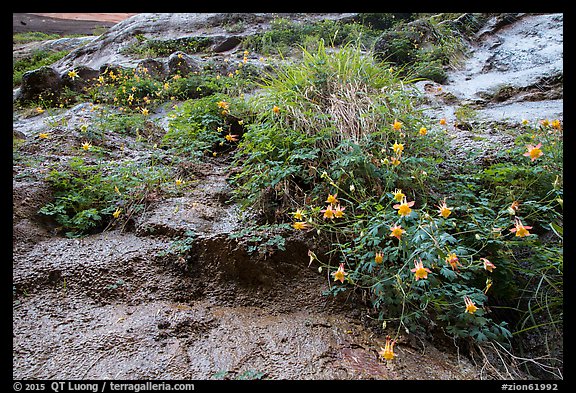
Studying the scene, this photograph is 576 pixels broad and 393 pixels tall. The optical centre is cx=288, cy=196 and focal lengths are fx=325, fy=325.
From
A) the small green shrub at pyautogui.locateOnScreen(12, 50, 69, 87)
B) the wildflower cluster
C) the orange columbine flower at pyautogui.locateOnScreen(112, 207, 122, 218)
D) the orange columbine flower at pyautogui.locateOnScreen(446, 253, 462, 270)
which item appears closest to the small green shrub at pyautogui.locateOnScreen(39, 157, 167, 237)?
the orange columbine flower at pyautogui.locateOnScreen(112, 207, 122, 218)

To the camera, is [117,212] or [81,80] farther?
[81,80]

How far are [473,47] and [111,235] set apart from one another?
4.90 m

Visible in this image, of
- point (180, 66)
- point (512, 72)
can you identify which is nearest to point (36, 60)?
point (180, 66)

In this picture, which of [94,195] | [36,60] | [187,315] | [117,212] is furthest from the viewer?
[36,60]

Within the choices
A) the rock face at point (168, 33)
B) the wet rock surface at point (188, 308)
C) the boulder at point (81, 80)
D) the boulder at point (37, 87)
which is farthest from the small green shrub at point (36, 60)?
the wet rock surface at point (188, 308)

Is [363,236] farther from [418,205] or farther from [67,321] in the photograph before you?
[67,321]

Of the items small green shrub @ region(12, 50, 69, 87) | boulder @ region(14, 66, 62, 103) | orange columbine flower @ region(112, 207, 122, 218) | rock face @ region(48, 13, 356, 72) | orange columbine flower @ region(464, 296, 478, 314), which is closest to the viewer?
orange columbine flower @ region(464, 296, 478, 314)

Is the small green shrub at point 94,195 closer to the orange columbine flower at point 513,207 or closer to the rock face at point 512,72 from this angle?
the orange columbine flower at point 513,207

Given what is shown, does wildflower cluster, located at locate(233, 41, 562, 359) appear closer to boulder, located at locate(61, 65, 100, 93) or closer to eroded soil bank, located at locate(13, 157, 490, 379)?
eroded soil bank, located at locate(13, 157, 490, 379)

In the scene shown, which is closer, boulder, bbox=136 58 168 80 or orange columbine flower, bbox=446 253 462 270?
orange columbine flower, bbox=446 253 462 270

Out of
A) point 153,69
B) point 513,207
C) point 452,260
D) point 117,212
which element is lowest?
point 117,212

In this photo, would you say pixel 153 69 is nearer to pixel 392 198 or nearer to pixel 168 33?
pixel 168 33

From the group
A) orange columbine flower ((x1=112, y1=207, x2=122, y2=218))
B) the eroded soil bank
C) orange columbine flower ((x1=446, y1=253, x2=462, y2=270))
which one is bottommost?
the eroded soil bank
